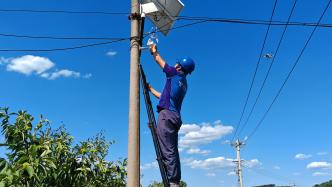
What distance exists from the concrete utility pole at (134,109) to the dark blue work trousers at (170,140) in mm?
267

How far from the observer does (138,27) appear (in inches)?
216

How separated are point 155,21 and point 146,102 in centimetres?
112

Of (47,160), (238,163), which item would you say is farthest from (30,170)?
(238,163)

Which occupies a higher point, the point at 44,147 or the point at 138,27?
the point at 138,27

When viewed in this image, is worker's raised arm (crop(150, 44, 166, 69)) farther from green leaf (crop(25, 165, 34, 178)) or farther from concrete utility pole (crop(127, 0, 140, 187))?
green leaf (crop(25, 165, 34, 178))

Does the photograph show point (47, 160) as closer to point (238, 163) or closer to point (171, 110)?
point (171, 110)

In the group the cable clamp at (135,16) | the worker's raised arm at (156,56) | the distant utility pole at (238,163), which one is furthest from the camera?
the distant utility pole at (238,163)

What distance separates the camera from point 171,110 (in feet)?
16.2

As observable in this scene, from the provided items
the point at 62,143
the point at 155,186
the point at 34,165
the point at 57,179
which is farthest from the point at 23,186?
the point at 155,186

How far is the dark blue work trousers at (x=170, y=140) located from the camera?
471 cm

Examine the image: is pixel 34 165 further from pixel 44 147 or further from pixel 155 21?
pixel 155 21

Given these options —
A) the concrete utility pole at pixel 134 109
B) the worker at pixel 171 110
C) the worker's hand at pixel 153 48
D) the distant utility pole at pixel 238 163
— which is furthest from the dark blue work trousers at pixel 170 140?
the distant utility pole at pixel 238 163

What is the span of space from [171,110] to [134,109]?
418mm

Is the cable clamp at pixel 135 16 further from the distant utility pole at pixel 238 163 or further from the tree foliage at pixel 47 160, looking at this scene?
the distant utility pole at pixel 238 163
